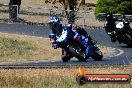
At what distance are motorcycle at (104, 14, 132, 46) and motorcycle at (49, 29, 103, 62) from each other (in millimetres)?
7803

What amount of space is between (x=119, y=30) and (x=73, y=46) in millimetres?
9008

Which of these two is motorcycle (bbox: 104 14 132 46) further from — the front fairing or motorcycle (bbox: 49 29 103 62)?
the front fairing

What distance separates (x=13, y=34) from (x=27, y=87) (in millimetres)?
23993

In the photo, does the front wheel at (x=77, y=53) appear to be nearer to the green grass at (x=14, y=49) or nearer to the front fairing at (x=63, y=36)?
the front fairing at (x=63, y=36)

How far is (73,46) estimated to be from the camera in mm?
21375

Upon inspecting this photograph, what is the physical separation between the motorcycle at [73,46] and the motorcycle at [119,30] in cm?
780

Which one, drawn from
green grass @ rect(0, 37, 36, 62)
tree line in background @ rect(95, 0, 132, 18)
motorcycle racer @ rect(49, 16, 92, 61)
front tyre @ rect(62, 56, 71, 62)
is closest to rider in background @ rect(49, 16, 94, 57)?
motorcycle racer @ rect(49, 16, 92, 61)

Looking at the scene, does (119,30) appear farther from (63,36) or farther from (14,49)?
(63,36)

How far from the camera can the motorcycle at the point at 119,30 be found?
29812 millimetres

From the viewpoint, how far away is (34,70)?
17.3 metres

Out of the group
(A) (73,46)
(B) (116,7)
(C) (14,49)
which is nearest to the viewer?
(A) (73,46)

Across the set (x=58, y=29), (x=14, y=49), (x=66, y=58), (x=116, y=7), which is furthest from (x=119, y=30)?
(x=116, y=7)

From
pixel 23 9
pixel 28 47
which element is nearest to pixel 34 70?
pixel 28 47

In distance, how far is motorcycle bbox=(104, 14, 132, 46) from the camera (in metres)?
29.8
